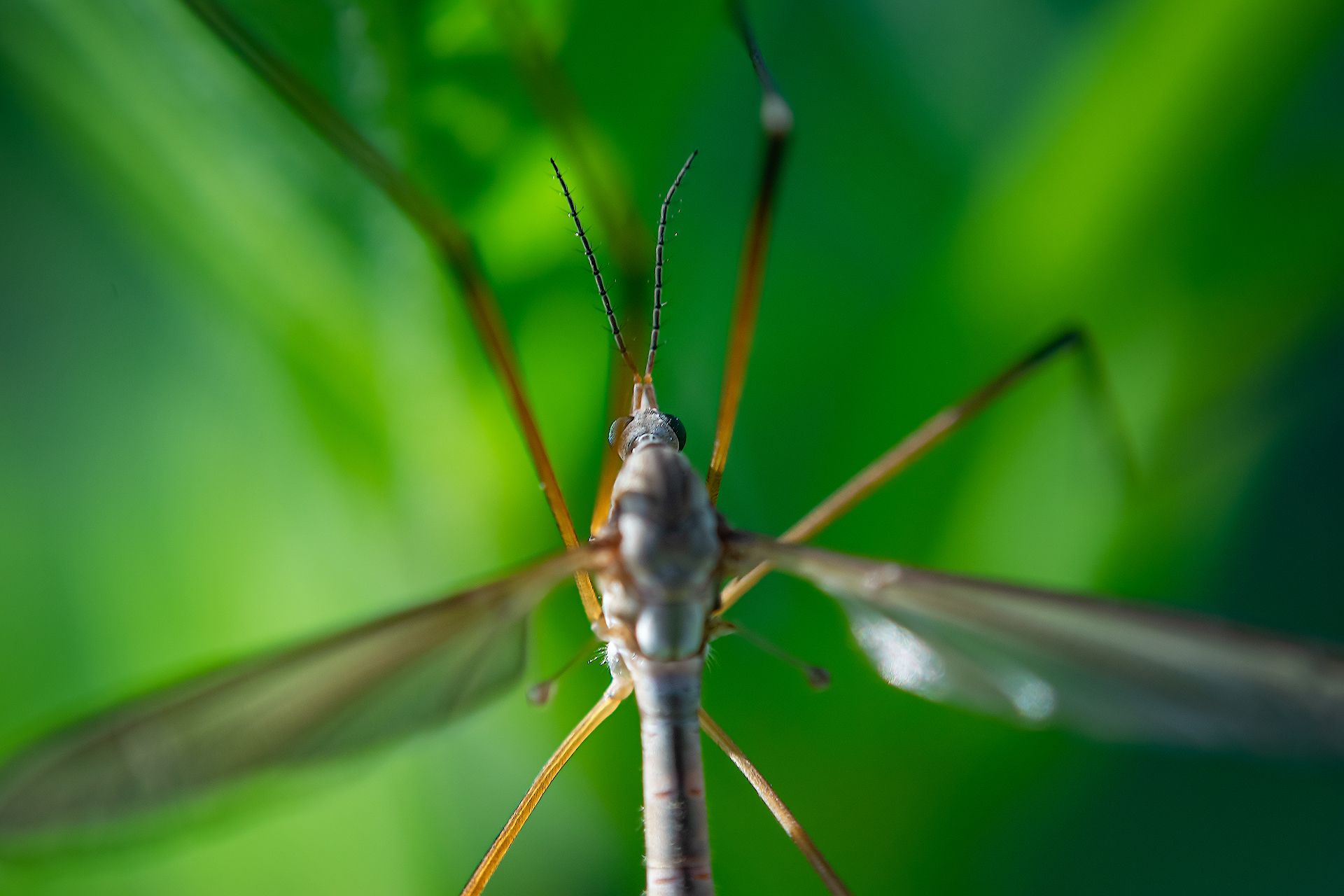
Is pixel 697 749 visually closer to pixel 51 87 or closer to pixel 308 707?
pixel 308 707

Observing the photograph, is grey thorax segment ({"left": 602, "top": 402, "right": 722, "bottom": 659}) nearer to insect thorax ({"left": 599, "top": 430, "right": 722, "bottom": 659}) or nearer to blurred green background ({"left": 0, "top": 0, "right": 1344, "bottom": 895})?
insect thorax ({"left": 599, "top": 430, "right": 722, "bottom": 659})

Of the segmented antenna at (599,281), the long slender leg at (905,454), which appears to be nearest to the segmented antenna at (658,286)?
the segmented antenna at (599,281)

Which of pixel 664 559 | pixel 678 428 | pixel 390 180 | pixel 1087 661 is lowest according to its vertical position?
pixel 1087 661

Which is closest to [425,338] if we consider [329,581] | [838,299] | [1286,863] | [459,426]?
[459,426]

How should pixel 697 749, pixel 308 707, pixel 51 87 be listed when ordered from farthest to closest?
pixel 51 87 → pixel 697 749 → pixel 308 707

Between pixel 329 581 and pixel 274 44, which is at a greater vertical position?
pixel 274 44

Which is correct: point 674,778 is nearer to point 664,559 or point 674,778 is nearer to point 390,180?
point 664,559

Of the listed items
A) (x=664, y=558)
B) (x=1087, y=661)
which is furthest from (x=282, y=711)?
(x=1087, y=661)
